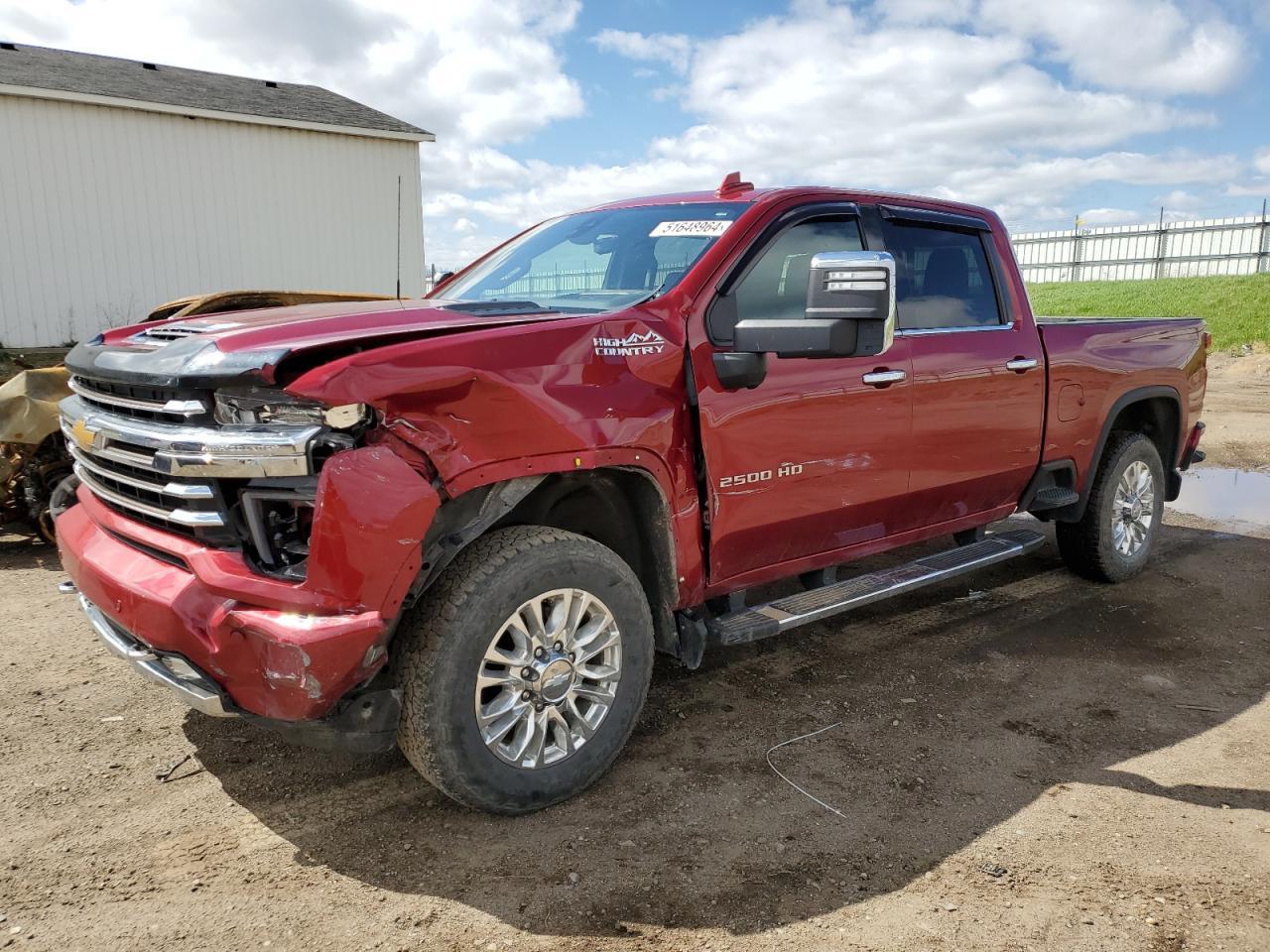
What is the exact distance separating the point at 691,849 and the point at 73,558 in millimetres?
2312

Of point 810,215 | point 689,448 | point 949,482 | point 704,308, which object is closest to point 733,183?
point 810,215

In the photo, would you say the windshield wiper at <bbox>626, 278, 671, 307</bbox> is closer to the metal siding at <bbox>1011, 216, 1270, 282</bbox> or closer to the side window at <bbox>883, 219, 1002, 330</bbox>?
the side window at <bbox>883, 219, 1002, 330</bbox>

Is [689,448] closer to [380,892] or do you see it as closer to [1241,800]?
[380,892]

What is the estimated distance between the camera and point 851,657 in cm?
466

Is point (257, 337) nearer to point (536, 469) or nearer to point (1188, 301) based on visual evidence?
point (536, 469)

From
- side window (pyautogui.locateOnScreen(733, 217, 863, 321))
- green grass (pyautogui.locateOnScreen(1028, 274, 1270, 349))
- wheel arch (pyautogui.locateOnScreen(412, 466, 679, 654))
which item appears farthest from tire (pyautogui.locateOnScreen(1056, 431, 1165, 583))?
green grass (pyautogui.locateOnScreen(1028, 274, 1270, 349))

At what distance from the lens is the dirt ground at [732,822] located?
2656mm

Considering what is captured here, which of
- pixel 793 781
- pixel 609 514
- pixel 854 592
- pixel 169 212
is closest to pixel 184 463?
pixel 609 514

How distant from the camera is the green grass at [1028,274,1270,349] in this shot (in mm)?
21453

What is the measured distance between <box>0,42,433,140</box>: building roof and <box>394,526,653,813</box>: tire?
1285 centimetres

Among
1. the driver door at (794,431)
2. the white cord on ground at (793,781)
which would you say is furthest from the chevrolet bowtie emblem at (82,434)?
the white cord on ground at (793,781)

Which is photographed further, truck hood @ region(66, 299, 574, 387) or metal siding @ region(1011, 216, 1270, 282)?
metal siding @ region(1011, 216, 1270, 282)

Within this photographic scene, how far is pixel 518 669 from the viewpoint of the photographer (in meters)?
3.08

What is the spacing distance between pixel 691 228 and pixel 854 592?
168cm
